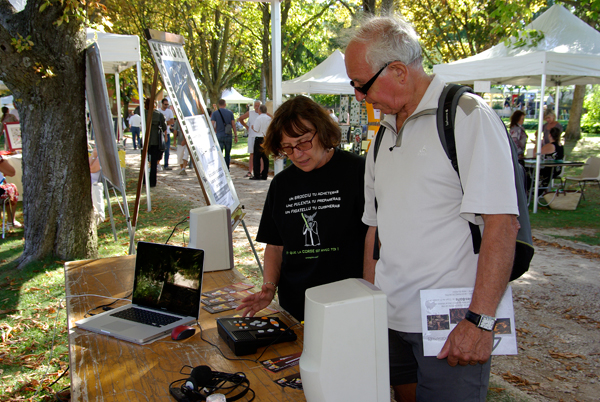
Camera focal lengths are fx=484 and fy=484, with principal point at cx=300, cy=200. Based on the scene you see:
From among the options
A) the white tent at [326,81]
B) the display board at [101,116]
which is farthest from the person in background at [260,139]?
the display board at [101,116]

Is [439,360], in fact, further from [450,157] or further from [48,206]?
[48,206]

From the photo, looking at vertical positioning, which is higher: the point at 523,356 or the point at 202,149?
the point at 202,149

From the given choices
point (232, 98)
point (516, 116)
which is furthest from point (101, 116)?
point (232, 98)

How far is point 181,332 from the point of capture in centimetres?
194

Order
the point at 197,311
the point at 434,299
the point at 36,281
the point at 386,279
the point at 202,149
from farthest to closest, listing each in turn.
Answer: the point at 36,281
the point at 202,149
the point at 197,311
the point at 386,279
the point at 434,299

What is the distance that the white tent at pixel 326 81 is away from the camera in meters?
14.5

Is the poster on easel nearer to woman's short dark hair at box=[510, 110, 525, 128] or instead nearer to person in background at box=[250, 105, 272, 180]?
woman's short dark hair at box=[510, 110, 525, 128]

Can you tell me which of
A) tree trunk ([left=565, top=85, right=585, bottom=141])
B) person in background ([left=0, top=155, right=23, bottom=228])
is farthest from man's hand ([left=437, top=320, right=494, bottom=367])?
tree trunk ([left=565, top=85, right=585, bottom=141])

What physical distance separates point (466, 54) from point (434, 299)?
1968 centimetres

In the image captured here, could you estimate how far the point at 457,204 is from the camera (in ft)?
4.97

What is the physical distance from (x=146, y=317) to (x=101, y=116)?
314 cm

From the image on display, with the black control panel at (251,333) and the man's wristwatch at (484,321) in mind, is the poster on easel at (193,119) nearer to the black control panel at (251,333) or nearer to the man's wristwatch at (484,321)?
the black control panel at (251,333)

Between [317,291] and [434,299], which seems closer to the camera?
[317,291]

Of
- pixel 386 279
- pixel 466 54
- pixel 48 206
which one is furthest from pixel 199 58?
pixel 386 279
